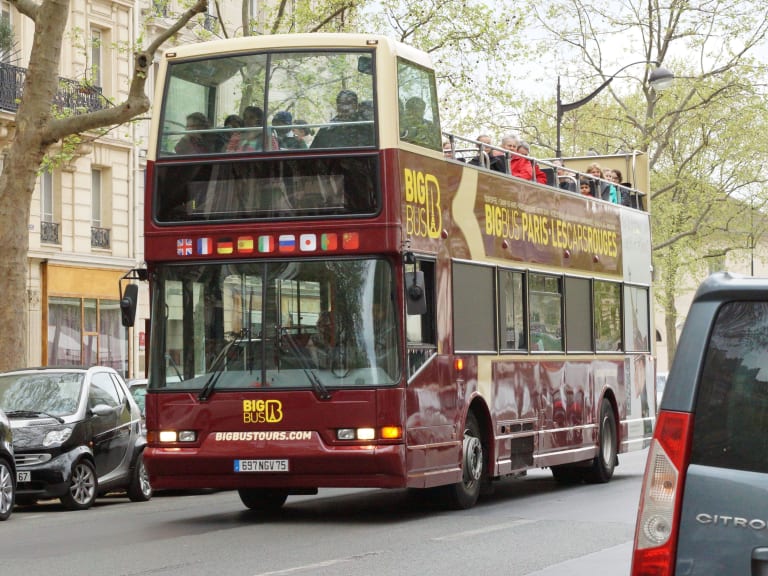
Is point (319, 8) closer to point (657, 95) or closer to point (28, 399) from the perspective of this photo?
point (28, 399)

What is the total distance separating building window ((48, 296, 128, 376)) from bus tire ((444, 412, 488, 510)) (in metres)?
21.6

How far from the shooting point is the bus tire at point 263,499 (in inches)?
626

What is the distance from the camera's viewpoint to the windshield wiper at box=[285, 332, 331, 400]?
45.7 feet

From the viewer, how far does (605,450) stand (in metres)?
20.6

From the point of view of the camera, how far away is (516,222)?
692 inches

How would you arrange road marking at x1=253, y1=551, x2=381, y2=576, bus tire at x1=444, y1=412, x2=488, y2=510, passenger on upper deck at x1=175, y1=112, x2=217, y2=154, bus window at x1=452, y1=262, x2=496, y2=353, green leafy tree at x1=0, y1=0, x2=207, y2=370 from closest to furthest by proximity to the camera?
road marking at x1=253, y1=551, x2=381, y2=576 → passenger on upper deck at x1=175, y1=112, x2=217, y2=154 → bus tire at x1=444, y1=412, x2=488, y2=510 → bus window at x1=452, y1=262, x2=496, y2=353 → green leafy tree at x1=0, y1=0, x2=207, y2=370

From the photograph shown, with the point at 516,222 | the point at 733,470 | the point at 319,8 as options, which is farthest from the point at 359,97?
the point at 319,8

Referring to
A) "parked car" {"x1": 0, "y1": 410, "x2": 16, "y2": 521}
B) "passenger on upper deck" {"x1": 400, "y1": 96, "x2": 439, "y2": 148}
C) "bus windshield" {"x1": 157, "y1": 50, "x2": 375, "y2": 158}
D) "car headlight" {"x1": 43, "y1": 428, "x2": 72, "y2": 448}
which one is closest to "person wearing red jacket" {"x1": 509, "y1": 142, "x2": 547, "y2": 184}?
"passenger on upper deck" {"x1": 400, "y1": 96, "x2": 439, "y2": 148}

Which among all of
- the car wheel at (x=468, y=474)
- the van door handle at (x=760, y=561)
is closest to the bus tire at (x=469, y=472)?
the car wheel at (x=468, y=474)

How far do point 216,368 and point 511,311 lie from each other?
409 cm

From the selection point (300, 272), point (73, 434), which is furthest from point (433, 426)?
point (73, 434)

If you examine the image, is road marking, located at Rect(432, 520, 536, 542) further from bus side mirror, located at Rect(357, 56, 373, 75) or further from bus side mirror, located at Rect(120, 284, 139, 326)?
bus side mirror, located at Rect(357, 56, 373, 75)

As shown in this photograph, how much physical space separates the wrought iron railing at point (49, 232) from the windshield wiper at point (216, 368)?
76.6ft

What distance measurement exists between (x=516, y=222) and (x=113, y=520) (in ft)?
17.9
